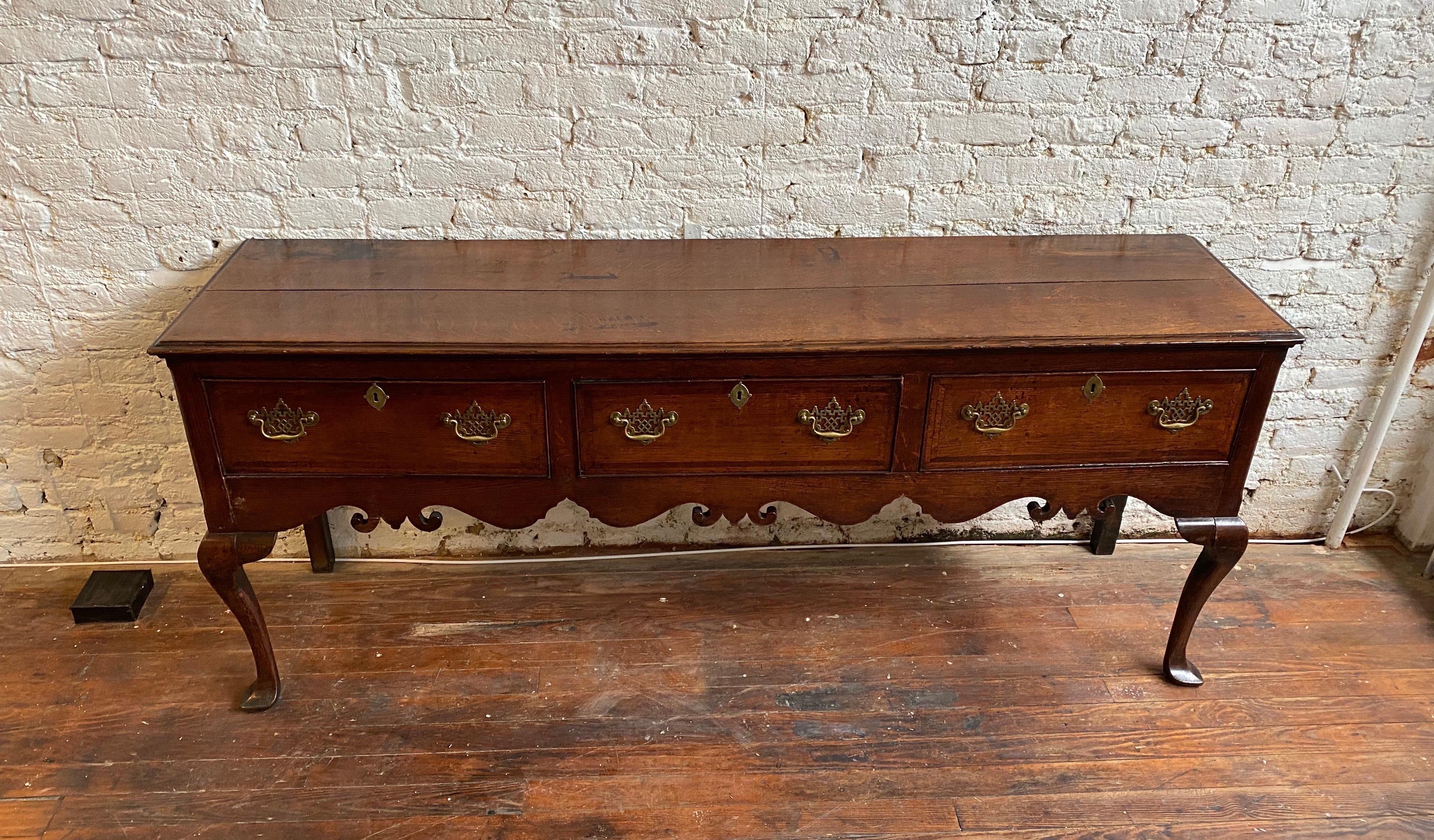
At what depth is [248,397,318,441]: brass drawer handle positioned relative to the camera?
73.3 inches

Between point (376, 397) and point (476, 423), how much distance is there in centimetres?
19

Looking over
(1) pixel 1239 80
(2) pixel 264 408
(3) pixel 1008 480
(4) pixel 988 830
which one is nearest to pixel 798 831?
(4) pixel 988 830

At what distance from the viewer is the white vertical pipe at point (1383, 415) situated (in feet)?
8.18

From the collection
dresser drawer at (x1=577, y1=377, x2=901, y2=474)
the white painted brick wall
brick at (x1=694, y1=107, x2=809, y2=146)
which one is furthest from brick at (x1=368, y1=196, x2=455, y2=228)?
dresser drawer at (x1=577, y1=377, x2=901, y2=474)

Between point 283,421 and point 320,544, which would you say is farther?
point 320,544

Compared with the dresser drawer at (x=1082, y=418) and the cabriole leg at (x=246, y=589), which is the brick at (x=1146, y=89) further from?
the cabriole leg at (x=246, y=589)

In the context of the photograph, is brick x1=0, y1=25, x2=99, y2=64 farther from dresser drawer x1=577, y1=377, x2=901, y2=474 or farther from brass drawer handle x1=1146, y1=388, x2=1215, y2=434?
brass drawer handle x1=1146, y1=388, x2=1215, y2=434

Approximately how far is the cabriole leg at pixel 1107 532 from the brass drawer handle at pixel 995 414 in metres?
0.93

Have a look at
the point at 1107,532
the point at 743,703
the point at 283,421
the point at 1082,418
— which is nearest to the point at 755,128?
the point at 1082,418

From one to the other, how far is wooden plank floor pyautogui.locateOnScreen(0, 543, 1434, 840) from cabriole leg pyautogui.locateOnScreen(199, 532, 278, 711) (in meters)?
0.06

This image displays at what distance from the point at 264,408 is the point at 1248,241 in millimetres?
2296

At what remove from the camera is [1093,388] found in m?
1.88

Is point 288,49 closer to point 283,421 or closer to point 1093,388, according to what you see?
point 283,421

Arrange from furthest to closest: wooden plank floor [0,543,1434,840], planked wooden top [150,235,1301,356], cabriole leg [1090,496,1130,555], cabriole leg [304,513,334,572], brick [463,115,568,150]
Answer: cabriole leg [1090,496,1130,555] → cabriole leg [304,513,334,572] → brick [463,115,568,150] → wooden plank floor [0,543,1434,840] → planked wooden top [150,235,1301,356]
